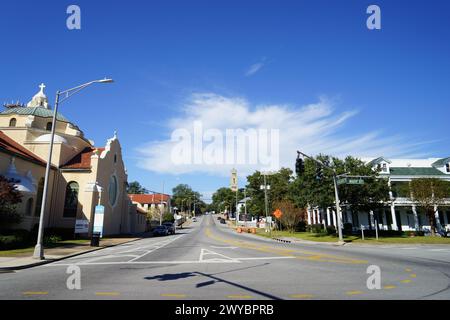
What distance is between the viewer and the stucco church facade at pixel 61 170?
29734 mm

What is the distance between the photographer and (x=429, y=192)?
36.3m

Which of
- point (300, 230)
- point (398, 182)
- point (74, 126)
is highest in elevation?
point (74, 126)

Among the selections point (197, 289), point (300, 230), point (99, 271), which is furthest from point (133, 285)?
point (300, 230)

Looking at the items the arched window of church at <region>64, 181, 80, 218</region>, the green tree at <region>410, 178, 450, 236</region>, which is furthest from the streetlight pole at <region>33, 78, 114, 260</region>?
the green tree at <region>410, 178, 450, 236</region>

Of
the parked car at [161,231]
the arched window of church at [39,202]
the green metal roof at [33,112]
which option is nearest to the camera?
the arched window of church at [39,202]

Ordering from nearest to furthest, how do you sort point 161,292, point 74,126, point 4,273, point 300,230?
point 161,292 → point 4,273 → point 74,126 → point 300,230

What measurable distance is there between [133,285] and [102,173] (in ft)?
107

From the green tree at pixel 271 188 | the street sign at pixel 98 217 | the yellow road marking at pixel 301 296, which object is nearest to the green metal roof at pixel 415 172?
the green tree at pixel 271 188

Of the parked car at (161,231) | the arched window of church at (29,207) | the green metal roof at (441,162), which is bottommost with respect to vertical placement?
the parked car at (161,231)

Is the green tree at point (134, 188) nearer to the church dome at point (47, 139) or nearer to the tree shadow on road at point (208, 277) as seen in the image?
the church dome at point (47, 139)

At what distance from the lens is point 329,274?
1048 cm

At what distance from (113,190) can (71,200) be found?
24.3ft

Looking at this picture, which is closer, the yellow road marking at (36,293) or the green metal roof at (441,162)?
the yellow road marking at (36,293)
